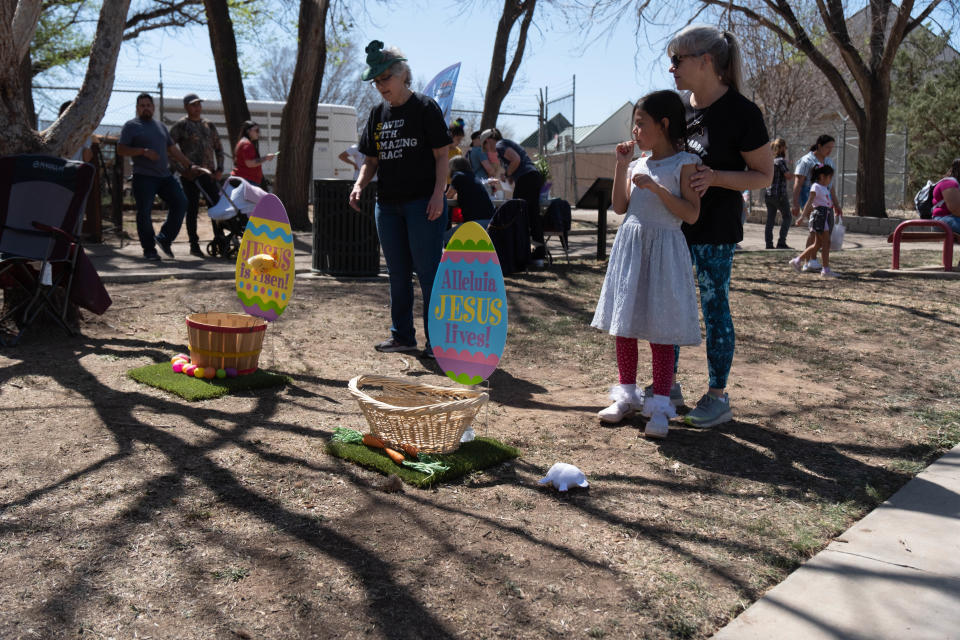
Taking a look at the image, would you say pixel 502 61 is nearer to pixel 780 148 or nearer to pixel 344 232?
pixel 780 148

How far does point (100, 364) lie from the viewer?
16.2 ft

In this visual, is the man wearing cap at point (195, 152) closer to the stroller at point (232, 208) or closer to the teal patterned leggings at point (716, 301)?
the stroller at point (232, 208)

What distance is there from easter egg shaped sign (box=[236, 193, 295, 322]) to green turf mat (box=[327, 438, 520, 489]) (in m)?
1.43

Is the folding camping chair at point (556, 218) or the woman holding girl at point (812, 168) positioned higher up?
the woman holding girl at point (812, 168)

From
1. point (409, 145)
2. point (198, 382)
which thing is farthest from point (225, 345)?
point (409, 145)

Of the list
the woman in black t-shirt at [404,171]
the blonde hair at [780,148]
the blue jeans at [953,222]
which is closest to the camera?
the woman in black t-shirt at [404,171]

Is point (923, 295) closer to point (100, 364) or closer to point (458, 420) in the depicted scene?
point (458, 420)

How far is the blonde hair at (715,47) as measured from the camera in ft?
12.0

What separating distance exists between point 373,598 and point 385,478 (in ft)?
3.05

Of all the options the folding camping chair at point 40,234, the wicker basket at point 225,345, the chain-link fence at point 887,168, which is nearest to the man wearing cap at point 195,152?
the folding camping chair at point 40,234

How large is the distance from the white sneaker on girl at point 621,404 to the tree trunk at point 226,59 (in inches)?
410

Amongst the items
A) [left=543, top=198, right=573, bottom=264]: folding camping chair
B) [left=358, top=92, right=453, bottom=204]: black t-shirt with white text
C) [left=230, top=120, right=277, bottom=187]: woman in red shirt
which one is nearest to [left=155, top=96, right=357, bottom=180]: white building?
[left=230, top=120, right=277, bottom=187]: woman in red shirt

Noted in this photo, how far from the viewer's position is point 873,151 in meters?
17.7

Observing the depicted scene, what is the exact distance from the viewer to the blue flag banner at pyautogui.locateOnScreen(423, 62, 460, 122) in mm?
9531
